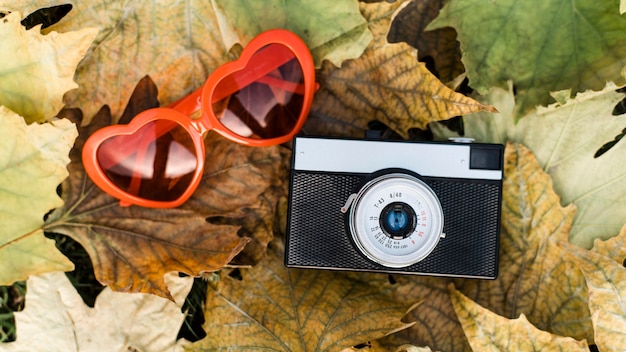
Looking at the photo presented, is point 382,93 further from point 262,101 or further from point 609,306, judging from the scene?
point 609,306

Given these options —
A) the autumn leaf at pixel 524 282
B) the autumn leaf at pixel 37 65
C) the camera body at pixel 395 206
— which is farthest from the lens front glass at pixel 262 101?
the autumn leaf at pixel 524 282

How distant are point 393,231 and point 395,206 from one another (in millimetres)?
35

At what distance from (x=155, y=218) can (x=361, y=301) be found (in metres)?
0.34

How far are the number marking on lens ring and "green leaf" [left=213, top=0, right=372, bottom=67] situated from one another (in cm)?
21

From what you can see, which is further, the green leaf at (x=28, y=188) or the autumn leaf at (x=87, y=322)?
the autumn leaf at (x=87, y=322)

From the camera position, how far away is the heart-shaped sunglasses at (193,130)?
1019mm

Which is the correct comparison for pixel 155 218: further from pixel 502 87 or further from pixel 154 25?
pixel 502 87

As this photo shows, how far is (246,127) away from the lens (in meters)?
1.04

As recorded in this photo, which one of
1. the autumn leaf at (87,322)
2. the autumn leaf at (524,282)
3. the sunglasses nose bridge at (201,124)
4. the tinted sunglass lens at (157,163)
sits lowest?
the autumn leaf at (87,322)

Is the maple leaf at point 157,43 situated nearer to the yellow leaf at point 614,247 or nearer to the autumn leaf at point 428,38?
the autumn leaf at point 428,38

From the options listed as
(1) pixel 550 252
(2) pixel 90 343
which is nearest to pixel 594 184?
(1) pixel 550 252

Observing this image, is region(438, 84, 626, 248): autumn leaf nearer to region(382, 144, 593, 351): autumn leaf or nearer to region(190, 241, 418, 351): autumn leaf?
region(382, 144, 593, 351): autumn leaf

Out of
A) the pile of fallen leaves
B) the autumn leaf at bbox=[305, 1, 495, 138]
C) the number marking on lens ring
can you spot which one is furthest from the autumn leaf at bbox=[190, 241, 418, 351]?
the autumn leaf at bbox=[305, 1, 495, 138]

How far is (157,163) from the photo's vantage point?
40.7 inches
